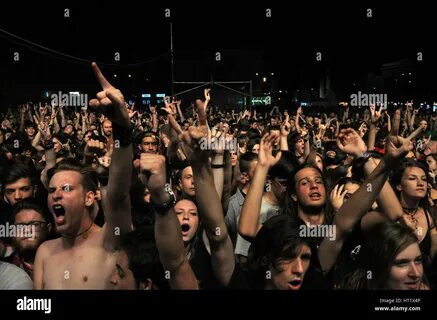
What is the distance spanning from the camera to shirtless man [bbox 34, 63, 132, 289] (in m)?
3.47

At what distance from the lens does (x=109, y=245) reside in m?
3.61

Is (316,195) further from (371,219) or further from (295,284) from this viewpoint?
(295,284)

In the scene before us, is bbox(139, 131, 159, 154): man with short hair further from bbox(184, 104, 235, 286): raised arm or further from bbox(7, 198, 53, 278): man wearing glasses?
Answer: bbox(184, 104, 235, 286): raised arm

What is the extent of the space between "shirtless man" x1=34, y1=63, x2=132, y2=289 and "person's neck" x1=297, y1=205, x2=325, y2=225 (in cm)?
143

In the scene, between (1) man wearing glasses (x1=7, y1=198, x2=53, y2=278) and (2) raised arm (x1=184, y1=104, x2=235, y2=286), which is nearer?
(2) raised arm (x1=184, y1=104, x2=235, y2=286)

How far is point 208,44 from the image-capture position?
3775 centimetres

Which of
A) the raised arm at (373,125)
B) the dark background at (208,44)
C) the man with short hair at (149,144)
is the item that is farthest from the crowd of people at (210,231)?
the dark background at (208,44)

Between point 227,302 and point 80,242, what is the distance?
101 cm

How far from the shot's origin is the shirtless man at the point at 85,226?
3471 mm
